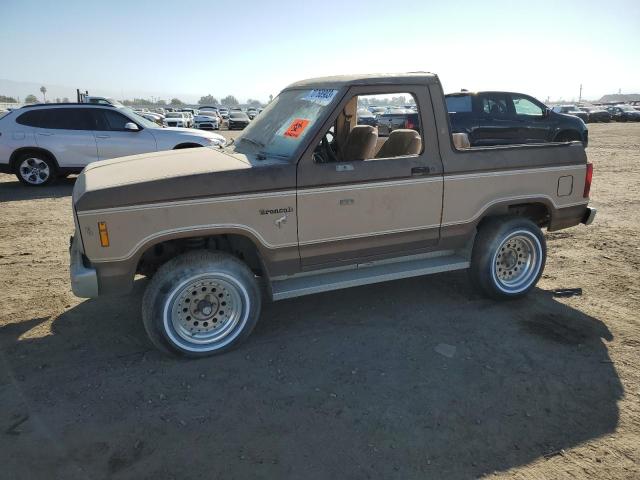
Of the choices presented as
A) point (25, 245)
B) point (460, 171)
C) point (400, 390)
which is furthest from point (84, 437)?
point (25, 245)

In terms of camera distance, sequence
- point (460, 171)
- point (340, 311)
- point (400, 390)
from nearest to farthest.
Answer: point (400, 390), point (460, 171), point (340, 311)

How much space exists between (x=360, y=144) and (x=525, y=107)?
1000 centimetres

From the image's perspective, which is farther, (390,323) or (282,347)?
(390,323)

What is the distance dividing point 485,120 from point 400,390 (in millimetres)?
10130

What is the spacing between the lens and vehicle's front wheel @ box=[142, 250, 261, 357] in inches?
141

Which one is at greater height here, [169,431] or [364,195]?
[364,195]

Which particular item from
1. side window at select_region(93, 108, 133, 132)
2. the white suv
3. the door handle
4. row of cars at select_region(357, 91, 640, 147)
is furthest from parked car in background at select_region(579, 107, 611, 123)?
the door handle

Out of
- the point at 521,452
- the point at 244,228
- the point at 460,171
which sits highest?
the point at 460,171

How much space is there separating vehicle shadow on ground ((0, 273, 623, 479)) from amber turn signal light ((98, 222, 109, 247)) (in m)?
0.99

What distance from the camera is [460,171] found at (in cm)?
420

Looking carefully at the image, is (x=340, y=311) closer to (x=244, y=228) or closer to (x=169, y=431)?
(x=244, y=228)

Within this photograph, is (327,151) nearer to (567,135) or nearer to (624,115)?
(567,135)

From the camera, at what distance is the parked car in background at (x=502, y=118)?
39.0 ft

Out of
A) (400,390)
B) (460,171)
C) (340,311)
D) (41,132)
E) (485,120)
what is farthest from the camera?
(485,120)
